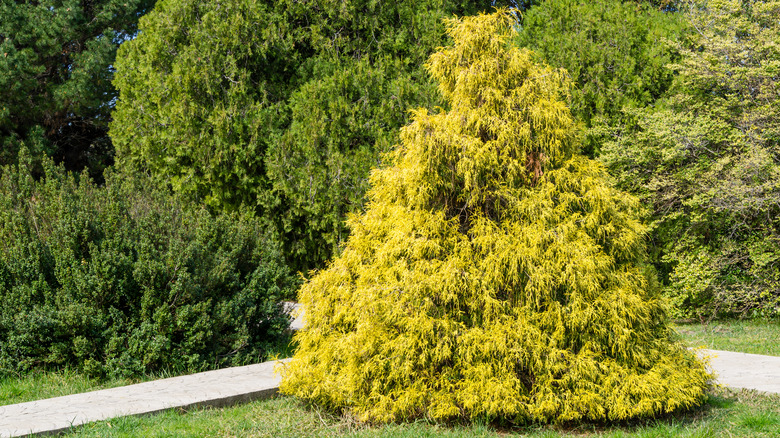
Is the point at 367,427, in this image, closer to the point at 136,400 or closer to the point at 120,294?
the point at 136,400

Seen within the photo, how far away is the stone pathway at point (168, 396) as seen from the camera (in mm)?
4320

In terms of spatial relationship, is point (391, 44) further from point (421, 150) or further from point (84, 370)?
point (84, 370)

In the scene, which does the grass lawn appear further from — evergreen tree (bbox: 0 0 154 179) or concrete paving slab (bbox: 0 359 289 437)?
evergreen tree (bbox: 0 0 154 179)

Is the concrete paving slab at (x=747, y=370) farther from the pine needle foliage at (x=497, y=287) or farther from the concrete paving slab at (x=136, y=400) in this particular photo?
the concrete paving slab at (x=136, y=400)

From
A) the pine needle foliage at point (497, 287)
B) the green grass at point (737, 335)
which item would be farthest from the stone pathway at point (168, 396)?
the green grass at point (737, 335)

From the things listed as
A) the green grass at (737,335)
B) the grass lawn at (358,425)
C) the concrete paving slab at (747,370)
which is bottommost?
the green grass at (737,335)

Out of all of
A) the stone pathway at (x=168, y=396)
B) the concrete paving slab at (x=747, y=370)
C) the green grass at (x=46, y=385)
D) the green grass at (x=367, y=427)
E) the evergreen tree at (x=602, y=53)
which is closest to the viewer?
the green grass at (x=367, y=427)

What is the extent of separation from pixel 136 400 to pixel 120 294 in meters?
1.47

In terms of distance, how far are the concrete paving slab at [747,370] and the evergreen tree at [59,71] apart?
1438 centimetres

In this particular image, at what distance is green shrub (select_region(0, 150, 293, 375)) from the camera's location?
5754mm

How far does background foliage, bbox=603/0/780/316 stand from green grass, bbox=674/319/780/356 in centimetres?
26

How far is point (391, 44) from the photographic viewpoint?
10180 millimetres

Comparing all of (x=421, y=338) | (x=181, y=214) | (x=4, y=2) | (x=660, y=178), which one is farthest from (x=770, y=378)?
(x=4, y=2)

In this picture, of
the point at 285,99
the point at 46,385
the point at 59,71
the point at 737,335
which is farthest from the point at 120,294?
the point at 59,71
